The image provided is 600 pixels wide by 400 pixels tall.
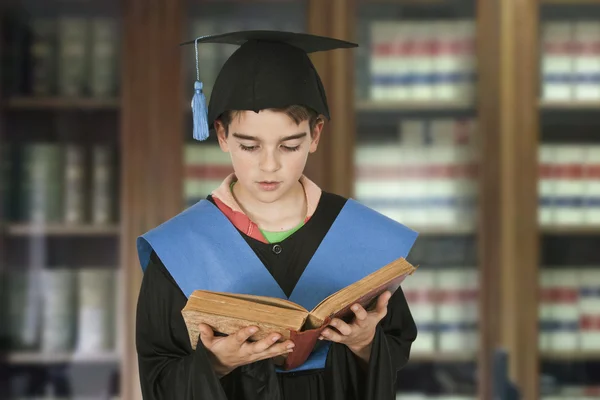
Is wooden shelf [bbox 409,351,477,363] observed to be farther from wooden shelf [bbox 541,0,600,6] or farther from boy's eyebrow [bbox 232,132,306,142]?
boy's eyebrow [bbox 232,132,306,142]

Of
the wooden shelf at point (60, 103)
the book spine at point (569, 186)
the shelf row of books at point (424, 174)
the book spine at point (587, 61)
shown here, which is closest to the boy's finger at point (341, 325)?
the shelf row of books at point (424, 174)

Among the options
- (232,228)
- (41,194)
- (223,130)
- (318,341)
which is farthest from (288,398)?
(41,194)

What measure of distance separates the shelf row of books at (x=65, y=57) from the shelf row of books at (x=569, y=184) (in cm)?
148

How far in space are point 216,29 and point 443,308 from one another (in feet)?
3.99

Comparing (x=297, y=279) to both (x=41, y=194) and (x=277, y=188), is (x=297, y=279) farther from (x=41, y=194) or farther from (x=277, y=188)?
(x=41, y=194)

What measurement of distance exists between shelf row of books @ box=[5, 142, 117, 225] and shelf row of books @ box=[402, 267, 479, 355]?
1.11 metres

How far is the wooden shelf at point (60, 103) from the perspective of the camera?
2750mm

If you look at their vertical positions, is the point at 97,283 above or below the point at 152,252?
below

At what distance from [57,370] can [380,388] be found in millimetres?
1851

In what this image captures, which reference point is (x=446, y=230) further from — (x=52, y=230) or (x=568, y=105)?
(x=52, y=230)

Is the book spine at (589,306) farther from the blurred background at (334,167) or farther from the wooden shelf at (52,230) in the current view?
the wooden shelf at (52,230)

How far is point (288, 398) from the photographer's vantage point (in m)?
1.19

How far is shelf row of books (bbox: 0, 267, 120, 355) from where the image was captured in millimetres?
2768

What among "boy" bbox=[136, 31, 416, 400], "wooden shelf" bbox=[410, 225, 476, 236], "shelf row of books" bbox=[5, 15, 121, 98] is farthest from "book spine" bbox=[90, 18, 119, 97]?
"boy" bbox=[136, 31, 416, 400]
